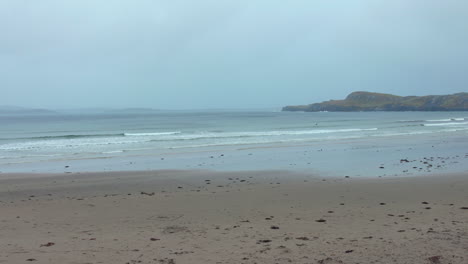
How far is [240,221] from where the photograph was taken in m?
8.28

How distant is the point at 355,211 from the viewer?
8914 millimetres

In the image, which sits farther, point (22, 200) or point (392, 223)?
point (22, 200)

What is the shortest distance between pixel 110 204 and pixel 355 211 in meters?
6.00

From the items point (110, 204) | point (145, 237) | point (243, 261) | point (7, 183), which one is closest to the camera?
point (243, 261)

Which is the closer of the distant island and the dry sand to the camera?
the dry sand

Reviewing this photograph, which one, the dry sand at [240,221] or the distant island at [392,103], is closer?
the dry sand at [240,221]

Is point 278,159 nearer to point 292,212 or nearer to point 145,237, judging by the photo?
point 292,212

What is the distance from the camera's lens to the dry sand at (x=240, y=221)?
6172 millimetres

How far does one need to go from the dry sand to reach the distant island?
482 feet

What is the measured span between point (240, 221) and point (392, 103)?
166 meters

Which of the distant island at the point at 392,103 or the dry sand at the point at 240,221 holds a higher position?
the distant island at the point at 392,103

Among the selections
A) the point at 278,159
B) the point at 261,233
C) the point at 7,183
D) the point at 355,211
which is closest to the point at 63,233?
the point at 261,233

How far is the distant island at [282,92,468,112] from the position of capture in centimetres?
14406

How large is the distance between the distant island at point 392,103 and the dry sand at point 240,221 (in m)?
147
